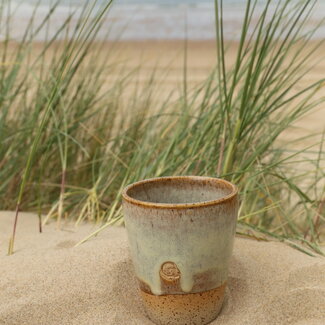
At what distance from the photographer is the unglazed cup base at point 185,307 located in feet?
3.12

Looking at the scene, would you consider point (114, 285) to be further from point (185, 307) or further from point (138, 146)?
point (138, 146)

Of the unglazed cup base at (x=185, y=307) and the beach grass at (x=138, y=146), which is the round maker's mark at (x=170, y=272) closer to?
the unglazed cup base at (x=185, y=307)

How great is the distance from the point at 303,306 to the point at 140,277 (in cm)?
31

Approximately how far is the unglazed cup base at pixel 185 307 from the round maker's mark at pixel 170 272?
0.04 meters

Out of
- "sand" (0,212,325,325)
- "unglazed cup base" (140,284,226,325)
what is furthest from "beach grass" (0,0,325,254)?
"unglazed cup base" (140,284,226,325)

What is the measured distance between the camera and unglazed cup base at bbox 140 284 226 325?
37.4 inches

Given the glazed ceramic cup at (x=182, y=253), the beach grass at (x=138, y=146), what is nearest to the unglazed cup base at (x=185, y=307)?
the glazed ceramic cup at (x=182, y=253)

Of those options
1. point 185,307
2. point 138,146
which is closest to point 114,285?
point 185,307

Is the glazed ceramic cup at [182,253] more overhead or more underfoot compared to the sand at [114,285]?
more overhead

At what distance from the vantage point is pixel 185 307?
0.95 meters

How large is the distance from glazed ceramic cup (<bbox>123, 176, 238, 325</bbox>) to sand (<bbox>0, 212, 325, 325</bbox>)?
0.21 ft

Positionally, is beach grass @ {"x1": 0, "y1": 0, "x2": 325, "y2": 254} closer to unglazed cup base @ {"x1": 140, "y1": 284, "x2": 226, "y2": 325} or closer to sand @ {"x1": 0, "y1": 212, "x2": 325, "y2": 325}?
sand @ {"x1": 0, "y1": 212, "x2": 325, "y2": 325}

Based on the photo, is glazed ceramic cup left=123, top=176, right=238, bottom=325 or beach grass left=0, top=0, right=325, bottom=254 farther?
beach grass left=0, top=0, right=325, bottom=254

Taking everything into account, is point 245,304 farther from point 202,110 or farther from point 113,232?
point 202,110
